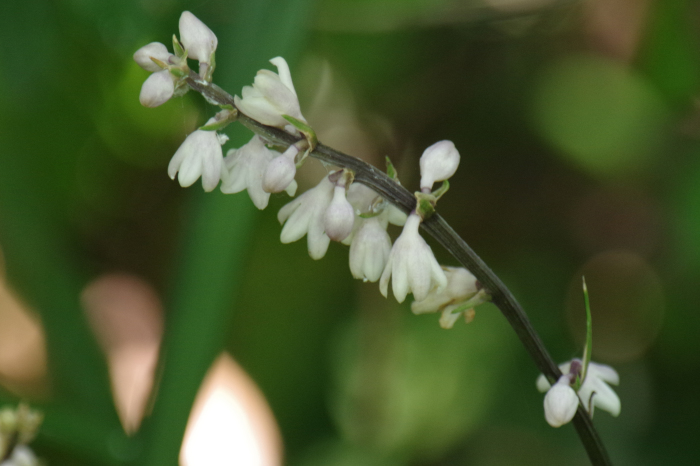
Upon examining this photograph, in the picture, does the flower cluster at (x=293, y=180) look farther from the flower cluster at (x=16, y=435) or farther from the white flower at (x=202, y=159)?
the flower cluster at (x=16, y=435)

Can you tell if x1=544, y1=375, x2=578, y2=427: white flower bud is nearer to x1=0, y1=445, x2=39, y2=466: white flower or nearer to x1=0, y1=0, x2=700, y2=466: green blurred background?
x1=0, y1=445, x2=39, y2=466: white flower

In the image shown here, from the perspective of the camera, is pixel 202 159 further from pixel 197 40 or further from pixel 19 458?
pixel 19 458

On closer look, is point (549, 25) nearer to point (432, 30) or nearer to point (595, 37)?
point (595, 37)

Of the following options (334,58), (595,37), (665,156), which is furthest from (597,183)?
(334,58)

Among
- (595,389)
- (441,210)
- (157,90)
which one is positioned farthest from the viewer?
(441,210)

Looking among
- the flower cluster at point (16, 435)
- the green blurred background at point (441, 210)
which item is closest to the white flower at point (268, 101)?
the flower cluster at point (16, 435)

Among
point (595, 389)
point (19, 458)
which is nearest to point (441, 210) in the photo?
point (595, 389)

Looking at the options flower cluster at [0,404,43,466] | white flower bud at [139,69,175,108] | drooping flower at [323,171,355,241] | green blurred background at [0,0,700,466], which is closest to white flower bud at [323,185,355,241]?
drooping flower at [323,171,355,241]
